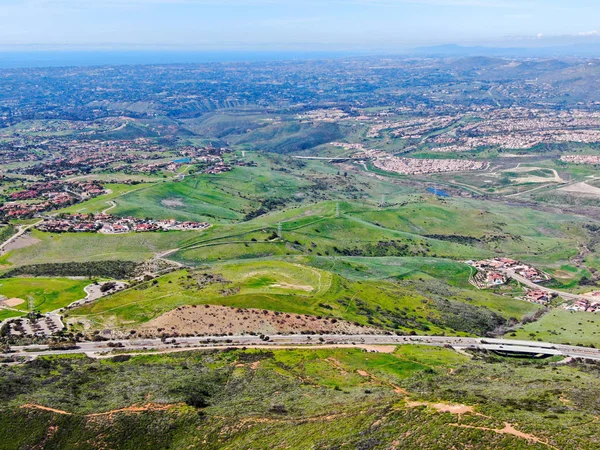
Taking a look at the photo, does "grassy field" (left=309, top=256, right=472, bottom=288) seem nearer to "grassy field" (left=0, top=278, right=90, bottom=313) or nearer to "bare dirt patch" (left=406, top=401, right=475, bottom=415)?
"grassy field" (left=0, top=278, right=90, bottom=313)

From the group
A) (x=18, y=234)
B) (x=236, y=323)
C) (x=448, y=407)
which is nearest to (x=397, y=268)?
(x=236, y=323)

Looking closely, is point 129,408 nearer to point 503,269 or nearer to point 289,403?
point 289,403

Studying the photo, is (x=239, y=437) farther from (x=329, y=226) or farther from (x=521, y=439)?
(x=329, y=226)

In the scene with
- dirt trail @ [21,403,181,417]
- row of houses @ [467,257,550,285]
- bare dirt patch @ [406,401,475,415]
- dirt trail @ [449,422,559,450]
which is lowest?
row of houses @ [467,257,550,285]

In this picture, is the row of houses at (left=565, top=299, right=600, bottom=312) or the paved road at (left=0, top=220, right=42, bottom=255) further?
the paved road at (left=0, top=220, right=42, bottom=255)

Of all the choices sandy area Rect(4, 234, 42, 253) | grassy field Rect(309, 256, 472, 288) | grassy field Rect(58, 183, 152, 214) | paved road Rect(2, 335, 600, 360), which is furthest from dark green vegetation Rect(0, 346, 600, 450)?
grassy field Rect(58, 183, 152, 214)

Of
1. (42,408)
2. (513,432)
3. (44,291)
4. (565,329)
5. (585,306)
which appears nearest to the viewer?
(513,432)
